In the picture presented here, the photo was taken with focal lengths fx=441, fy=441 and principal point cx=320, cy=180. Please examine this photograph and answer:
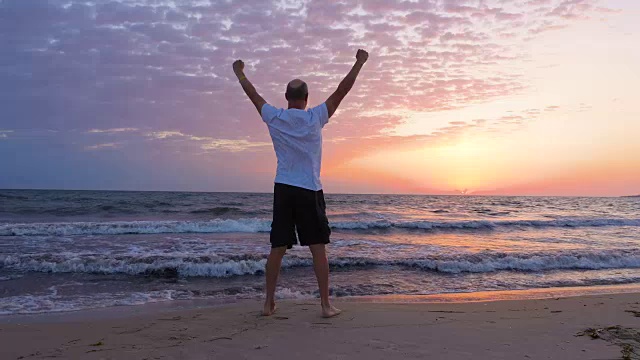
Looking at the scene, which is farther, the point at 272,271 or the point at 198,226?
the point at 198,226

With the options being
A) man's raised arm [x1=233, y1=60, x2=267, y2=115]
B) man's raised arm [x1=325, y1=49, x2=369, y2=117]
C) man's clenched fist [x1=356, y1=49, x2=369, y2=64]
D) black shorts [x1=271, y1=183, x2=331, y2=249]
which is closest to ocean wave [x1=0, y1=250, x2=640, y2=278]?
A: black shorts [x1=271, y1=183, x2=331, y2=249]

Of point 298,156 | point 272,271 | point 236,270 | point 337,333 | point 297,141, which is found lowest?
point 236,270

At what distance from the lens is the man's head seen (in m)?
3.68

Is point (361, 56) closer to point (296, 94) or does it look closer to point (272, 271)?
point (296, 94)

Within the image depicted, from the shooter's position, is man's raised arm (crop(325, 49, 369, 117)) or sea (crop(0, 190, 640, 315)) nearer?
man's raised arm (crop(325, 49, 369, 117))

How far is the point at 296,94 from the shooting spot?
12.1ft

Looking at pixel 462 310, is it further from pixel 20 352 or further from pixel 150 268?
pixel 150 268

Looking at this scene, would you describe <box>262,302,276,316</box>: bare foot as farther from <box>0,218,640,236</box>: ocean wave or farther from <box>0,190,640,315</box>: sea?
<box>0,218,640,236</box>: ocean wave

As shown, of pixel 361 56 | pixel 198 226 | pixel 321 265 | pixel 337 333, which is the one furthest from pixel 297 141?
pixel 198 226

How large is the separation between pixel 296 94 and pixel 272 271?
1550 millimetres

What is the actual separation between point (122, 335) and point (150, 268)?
4315 mm

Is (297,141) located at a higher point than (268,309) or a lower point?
higher

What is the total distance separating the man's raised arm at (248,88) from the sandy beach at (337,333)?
1863mm

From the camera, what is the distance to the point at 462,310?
4723mm
